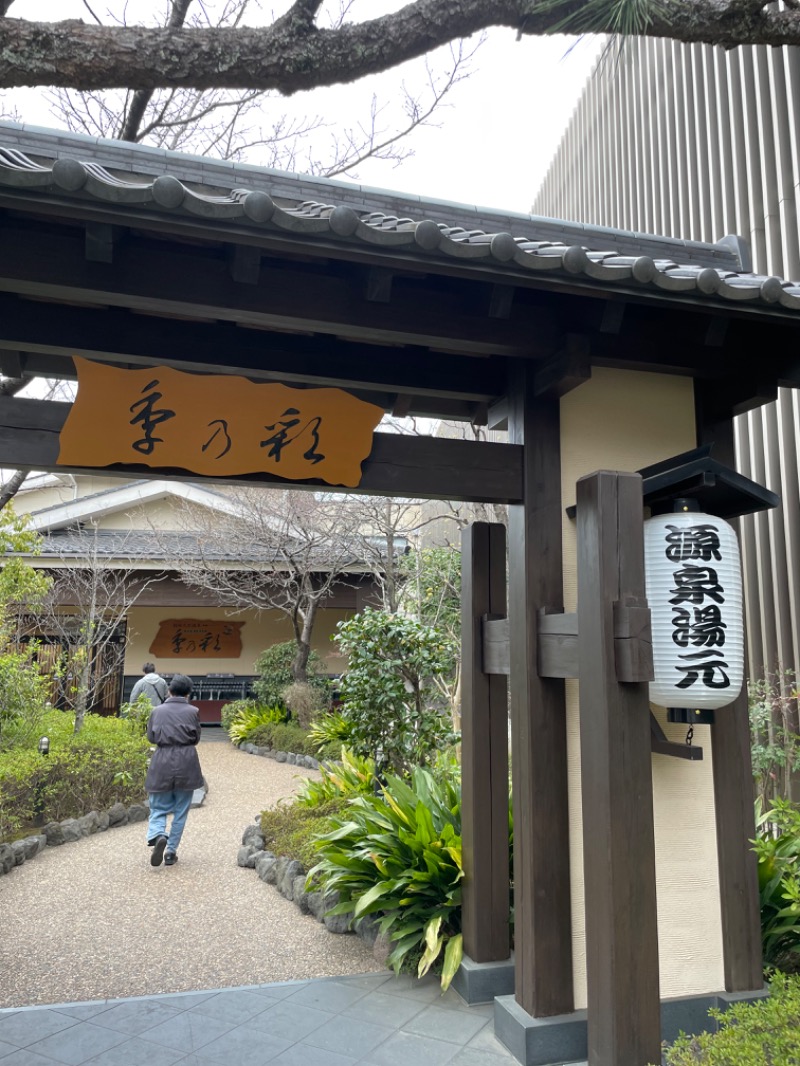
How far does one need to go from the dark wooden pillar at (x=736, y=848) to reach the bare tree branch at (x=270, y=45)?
10.8 ft

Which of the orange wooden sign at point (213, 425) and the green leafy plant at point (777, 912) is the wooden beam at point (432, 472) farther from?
the green leafy plant at point (777, 912)

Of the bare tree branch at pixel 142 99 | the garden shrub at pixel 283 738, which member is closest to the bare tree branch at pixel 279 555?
the garden shrub at pixel 283 738

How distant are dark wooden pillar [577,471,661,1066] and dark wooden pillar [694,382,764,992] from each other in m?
1.04

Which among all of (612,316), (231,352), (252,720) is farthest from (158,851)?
(252,720)

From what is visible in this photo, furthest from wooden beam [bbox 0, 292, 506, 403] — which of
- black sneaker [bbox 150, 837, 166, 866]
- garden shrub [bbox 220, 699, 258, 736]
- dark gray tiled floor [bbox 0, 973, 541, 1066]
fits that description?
garden shrub [bbox 220, 699, 258, 736]

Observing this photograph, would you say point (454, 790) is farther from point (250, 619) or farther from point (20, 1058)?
point (250, 619)

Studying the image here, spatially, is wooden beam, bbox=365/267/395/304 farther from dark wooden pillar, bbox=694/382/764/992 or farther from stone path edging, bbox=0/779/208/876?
stone path edging, bbox=0/779/208/876

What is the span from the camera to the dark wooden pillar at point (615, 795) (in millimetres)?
2939

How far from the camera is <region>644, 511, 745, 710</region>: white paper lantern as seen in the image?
3.38 m

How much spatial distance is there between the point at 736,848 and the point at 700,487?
1878 millimetres

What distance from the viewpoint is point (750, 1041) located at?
8.30 feet

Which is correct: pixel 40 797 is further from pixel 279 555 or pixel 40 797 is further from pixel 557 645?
pixel 557 645

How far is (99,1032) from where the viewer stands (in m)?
3.80

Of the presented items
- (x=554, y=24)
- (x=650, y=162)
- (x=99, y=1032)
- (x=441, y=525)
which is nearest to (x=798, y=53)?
(x=650, y=162)
